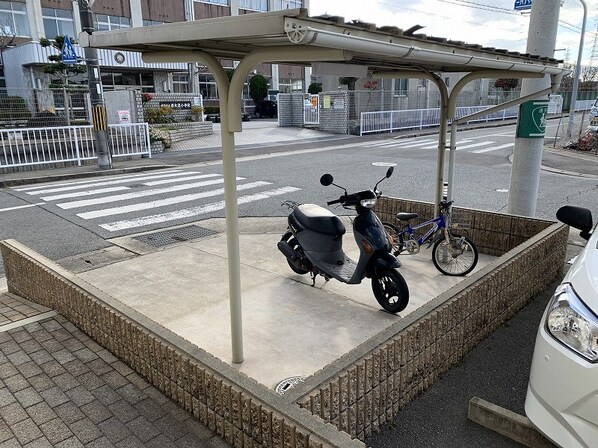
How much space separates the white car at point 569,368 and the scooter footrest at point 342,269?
7.62ft

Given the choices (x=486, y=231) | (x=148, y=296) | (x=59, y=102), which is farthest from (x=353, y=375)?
(x=59, y=102)

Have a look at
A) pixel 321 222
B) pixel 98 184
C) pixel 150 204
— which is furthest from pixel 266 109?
pixel 321 222

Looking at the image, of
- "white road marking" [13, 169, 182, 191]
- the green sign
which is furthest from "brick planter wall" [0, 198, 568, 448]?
"white road marking" [13, 169, 182, 191]

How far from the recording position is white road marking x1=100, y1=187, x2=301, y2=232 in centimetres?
772

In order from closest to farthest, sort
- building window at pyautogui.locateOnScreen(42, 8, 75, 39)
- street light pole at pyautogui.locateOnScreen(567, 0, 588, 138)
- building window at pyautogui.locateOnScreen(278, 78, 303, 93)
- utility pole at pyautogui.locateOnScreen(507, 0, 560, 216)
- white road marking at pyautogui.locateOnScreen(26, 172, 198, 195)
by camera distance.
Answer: utility pole at pyautogui.locateOnScreen(507, 0, 560, 216) < white road marking at pyautogui.locateOnScreen(26, 172, 198, 195) < street light pole at pyautogui.locateOnScreen(567, 0, 588, 138) < building window at pyautogui.locateOnScreen(42, 8, 75, 39) < building window at pyautogui.locateOnScreen(278, 78, 303, 93)

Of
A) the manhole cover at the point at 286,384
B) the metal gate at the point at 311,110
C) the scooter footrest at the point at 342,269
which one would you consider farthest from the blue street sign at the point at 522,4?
the metal gate at the point at 311,110

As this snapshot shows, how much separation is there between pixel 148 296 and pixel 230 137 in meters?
2.38

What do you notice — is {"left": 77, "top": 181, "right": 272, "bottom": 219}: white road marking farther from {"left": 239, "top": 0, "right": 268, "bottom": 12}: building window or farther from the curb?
{"left": 239, "top": 0, "right": 268, "bottom": 12}: building window

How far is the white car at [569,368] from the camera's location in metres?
2.11

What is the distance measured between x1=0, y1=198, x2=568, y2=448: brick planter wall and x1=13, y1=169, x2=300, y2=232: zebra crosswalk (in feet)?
11.3

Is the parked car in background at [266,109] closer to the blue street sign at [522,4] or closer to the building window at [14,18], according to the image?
the building window at [14,18]

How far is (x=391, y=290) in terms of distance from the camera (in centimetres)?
438

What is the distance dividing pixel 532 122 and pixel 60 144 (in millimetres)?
12364

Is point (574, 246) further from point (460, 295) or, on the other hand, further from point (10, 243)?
point (10, 243)
